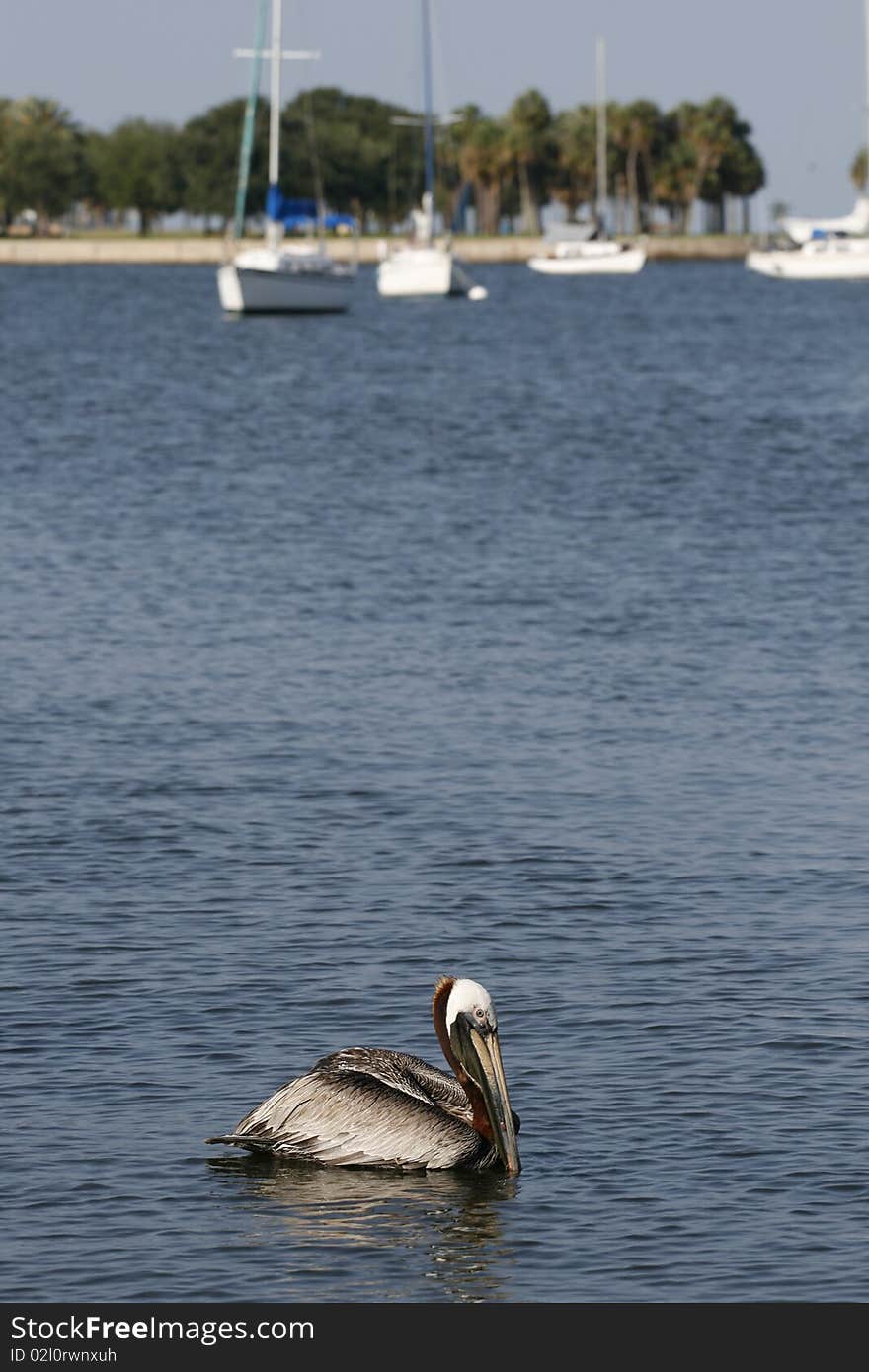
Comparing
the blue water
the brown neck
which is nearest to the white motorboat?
the blue water

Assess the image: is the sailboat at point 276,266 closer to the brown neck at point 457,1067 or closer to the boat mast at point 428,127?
the boat mast at point 428,127

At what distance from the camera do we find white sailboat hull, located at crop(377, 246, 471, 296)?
152 metres

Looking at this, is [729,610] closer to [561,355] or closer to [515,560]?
[515,560]

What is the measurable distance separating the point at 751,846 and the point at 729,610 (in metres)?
13.5

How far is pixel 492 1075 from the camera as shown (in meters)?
15.4

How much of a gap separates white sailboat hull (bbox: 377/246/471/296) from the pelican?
5462 inches

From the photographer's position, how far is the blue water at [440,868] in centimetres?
1495

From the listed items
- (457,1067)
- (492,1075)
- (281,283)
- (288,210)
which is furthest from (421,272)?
(492,1075)

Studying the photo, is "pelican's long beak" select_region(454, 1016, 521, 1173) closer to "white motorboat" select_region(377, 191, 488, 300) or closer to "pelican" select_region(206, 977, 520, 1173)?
"pelican" select_region(206, 977, 520, 1173)

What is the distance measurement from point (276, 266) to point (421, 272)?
27.3 meters

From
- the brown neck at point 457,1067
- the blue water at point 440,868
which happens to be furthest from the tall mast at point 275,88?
the brown neck at point 457,1067

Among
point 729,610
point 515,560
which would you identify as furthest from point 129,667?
point 515,560

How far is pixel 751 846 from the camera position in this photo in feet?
75.9

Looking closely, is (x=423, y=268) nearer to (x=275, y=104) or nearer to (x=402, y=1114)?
(x=275, y=104)
